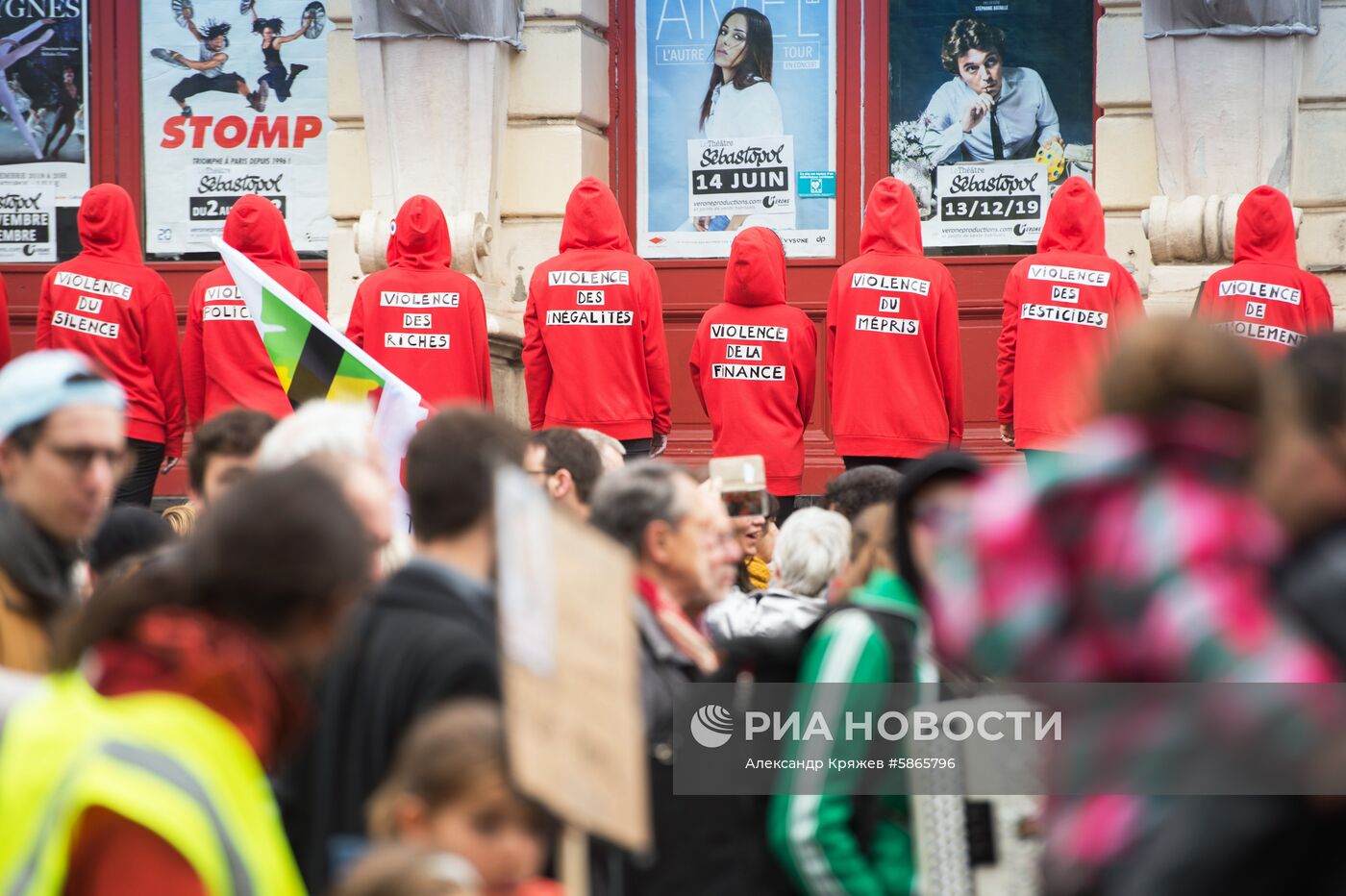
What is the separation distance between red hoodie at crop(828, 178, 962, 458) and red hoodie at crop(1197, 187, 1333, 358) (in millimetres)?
1249

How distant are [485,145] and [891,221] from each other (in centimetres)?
270

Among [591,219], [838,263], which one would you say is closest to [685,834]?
[591,219]

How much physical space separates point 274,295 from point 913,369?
342 centimetres

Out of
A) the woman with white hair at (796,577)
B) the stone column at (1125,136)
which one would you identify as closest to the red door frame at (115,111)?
the stone column at (1125,136)

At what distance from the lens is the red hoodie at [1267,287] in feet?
30.9

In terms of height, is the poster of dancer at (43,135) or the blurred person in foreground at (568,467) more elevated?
the poster of dancer at (43,135)

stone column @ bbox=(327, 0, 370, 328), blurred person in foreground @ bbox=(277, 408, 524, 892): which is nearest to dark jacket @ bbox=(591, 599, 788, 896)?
blurred person in foreground @ bbox=(277, 408, 524, 892)

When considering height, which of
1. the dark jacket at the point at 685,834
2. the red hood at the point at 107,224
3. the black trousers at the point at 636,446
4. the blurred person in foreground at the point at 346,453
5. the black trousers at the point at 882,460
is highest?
the red hood at the point at 107,224

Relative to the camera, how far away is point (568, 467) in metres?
6.21

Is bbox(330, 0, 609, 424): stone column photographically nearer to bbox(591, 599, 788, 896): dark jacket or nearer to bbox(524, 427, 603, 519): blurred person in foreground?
bbox(524, 427, 603, 519): blurred person in foreground

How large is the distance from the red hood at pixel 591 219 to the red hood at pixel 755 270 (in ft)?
2.15

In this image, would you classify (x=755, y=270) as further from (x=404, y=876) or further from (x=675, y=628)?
(x=404, y=876)

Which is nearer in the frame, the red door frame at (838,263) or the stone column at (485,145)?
the stone column at (485,145)

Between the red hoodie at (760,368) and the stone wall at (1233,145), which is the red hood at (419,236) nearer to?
the red hoodie at (760,368)
